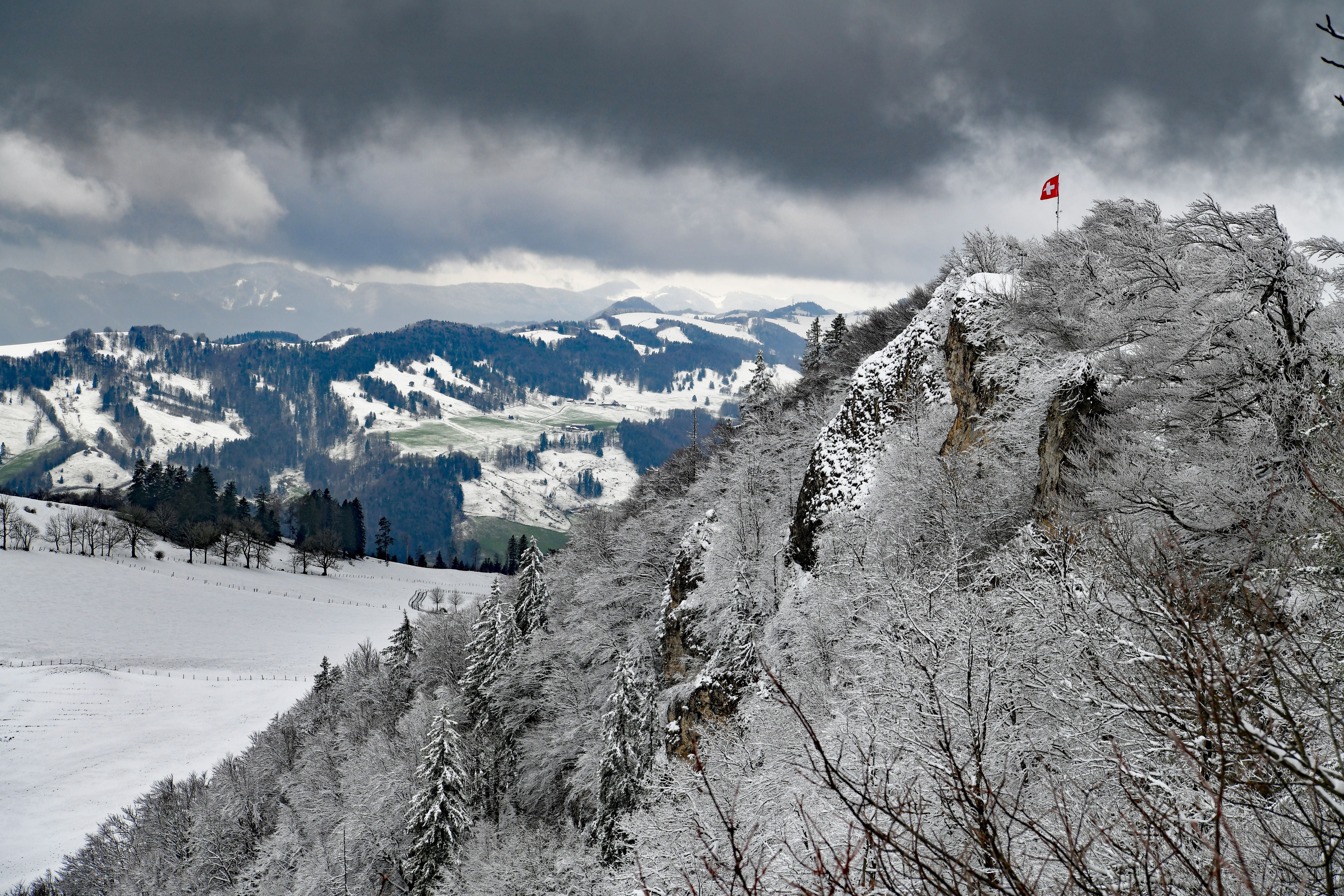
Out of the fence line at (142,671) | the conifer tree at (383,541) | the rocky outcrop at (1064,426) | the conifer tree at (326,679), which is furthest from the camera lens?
the conifer tree at (383,541)

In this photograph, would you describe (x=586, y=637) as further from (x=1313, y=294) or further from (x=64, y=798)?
(x=64, y=798)

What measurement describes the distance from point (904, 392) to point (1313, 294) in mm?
13934

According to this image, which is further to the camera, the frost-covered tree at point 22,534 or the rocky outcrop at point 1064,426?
the frost-covered tree at point 22,534

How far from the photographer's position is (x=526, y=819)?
30672 mm

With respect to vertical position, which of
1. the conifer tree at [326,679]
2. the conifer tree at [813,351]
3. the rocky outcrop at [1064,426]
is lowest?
the conifer tree at [326,679]

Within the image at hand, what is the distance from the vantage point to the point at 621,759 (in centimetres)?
2462

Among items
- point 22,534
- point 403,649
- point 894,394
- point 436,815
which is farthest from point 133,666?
point 894,394

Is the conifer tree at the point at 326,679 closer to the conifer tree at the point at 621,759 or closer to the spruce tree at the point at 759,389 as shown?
the conifer tree at the point at 621,759

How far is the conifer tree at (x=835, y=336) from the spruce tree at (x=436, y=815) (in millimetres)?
48305

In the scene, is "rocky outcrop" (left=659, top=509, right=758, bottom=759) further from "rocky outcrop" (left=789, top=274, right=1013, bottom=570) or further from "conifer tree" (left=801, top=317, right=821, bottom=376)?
"conifer tree" (left=801, top=317, right=821, bottom=376)

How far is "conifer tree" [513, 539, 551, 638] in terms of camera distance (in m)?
40.9

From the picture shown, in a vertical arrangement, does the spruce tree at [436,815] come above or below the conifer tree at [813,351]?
below

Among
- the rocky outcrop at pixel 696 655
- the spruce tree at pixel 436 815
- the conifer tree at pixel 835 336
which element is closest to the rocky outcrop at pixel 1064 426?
the rocky outcrop at pixel 696 655

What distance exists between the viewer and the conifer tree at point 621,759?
24062mm
